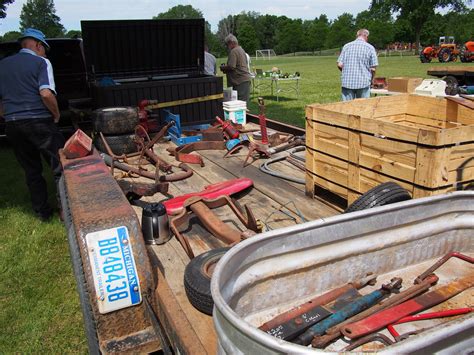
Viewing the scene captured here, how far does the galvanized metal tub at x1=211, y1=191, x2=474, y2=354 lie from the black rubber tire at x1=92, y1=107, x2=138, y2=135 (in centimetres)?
403

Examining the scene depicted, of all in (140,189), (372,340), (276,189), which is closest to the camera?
(372,340)

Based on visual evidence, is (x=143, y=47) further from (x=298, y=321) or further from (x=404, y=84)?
(x=298, y=321)

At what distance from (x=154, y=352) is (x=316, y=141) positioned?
2403mm

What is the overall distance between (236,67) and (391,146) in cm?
625

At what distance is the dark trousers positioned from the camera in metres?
4.70

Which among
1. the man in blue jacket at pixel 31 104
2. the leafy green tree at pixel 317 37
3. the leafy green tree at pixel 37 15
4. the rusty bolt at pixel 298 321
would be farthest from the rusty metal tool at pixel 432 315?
the leafy green tree at pixel 37 15

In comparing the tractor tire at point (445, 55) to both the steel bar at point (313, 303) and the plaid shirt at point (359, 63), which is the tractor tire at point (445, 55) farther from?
the steel bar at point (313, 303)

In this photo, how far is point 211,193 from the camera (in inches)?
155

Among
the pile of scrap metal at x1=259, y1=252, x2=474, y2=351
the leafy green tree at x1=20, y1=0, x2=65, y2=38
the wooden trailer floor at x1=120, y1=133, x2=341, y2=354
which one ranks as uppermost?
the leafy green tree at x1=20, y1=0, x2=65, y2=38

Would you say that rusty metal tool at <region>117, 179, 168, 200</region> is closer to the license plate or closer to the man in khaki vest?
the license plate

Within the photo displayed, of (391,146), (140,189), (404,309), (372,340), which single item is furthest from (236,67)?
(372,340)

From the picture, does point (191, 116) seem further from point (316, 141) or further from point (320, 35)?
point (320, 35)

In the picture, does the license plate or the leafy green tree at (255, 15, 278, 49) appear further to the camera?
Result: the leafy green tree at (255, 15, 278, 49)

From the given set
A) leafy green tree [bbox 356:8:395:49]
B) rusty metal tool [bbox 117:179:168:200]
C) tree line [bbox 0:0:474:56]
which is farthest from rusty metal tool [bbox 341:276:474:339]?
leafy green tree [bbox 356:8:395:49]
